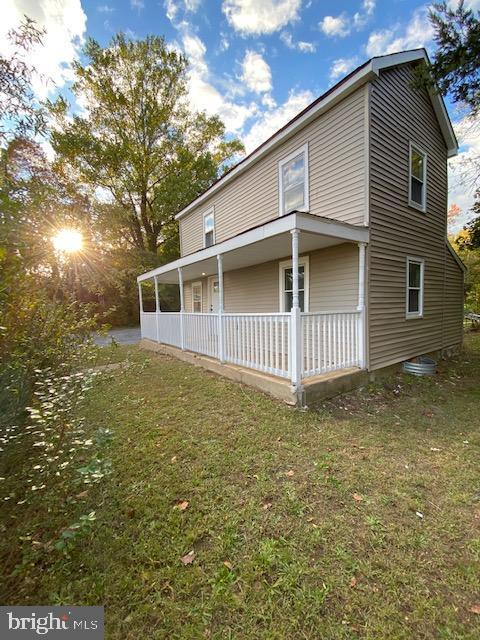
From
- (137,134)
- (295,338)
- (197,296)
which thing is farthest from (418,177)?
(137,134)

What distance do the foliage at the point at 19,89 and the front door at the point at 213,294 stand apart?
874 centimetres

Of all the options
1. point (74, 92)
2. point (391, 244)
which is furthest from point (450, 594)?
point (74, 92)

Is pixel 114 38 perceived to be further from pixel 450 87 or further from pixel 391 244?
pixel 391 244

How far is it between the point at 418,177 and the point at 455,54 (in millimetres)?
2615

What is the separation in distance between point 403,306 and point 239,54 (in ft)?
35.5

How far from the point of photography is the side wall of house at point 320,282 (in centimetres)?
593

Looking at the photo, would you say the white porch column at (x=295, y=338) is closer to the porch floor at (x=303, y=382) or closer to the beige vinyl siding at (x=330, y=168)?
the porch floor at (x=303, y=382)

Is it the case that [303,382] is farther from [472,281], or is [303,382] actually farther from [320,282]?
[472,281]

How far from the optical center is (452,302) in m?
9.00

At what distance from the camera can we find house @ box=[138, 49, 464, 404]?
5.04 m

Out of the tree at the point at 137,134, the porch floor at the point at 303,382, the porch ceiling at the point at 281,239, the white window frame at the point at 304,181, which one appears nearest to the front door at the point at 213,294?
the porch ceiling at the point at 281,239

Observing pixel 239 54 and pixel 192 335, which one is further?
pixel 239 54

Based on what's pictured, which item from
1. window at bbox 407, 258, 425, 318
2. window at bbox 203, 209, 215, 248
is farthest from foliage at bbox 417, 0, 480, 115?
window at bbox 203, 209, 215, 248

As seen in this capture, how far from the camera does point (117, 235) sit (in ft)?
61.5
